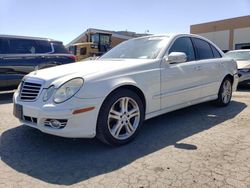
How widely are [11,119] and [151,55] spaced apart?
2.95 meters

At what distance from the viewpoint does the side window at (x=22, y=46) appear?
8.47 meters

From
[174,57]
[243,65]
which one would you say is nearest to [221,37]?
[243,65]

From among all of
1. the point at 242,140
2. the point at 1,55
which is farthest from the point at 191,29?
the point at 242,140

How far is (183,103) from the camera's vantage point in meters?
5.29

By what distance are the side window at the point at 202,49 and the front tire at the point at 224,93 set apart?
76 cm

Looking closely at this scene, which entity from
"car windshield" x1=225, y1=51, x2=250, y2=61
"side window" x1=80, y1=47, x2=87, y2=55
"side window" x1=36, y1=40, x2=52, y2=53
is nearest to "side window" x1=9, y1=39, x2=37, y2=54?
"side window" x1=36, y1=40, x2=52, y2=53

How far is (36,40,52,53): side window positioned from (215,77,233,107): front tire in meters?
5.33

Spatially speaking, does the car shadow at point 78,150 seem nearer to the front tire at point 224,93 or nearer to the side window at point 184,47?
the front tire at point 224,93

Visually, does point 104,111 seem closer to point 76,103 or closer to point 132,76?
point 76,103

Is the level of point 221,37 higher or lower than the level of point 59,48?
higher

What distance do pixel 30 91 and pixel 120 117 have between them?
1290mm

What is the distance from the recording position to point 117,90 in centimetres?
409

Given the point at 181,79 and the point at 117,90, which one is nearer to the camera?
the point at 117,90

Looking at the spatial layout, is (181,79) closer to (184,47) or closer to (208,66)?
(184,47)
